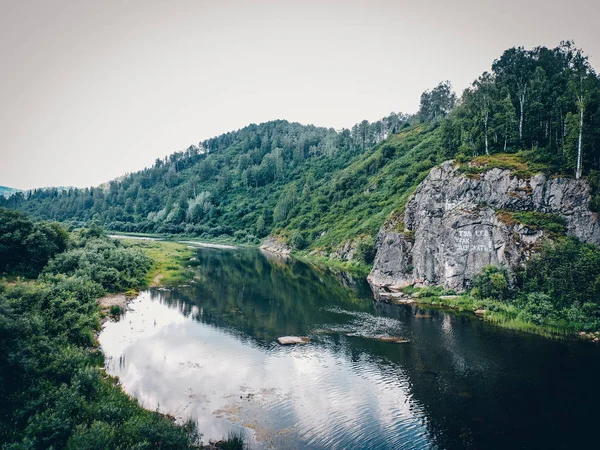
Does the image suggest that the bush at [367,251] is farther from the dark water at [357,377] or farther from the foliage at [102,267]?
the foliage at [102,267]

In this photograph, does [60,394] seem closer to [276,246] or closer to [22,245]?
[22,245]

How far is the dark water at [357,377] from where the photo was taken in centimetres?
2366

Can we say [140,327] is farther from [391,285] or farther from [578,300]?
[578,300]

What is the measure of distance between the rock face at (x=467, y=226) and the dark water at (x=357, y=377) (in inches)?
482

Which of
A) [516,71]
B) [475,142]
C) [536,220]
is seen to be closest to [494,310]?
[536,220]

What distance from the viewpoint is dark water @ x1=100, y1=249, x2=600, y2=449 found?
77.6 feet

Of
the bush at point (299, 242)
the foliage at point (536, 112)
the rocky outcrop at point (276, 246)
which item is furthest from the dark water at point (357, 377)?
the rocky outcrop at point (276, 246)

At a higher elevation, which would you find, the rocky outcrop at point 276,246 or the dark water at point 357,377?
the rocky outcrop at point 276,246

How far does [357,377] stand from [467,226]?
38.7 metres

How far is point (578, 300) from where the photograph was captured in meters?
44.3

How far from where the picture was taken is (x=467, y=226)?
5981 centimetres

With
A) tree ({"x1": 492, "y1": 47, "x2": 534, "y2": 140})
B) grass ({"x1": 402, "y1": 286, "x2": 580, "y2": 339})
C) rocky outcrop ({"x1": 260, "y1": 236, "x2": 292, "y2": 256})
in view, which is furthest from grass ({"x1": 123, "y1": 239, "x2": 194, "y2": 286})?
tree ({"x1": 492, "y1": 47, "x2": 534, "y2": 140})

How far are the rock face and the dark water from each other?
12.2 meters

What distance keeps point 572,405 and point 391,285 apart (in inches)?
1742
